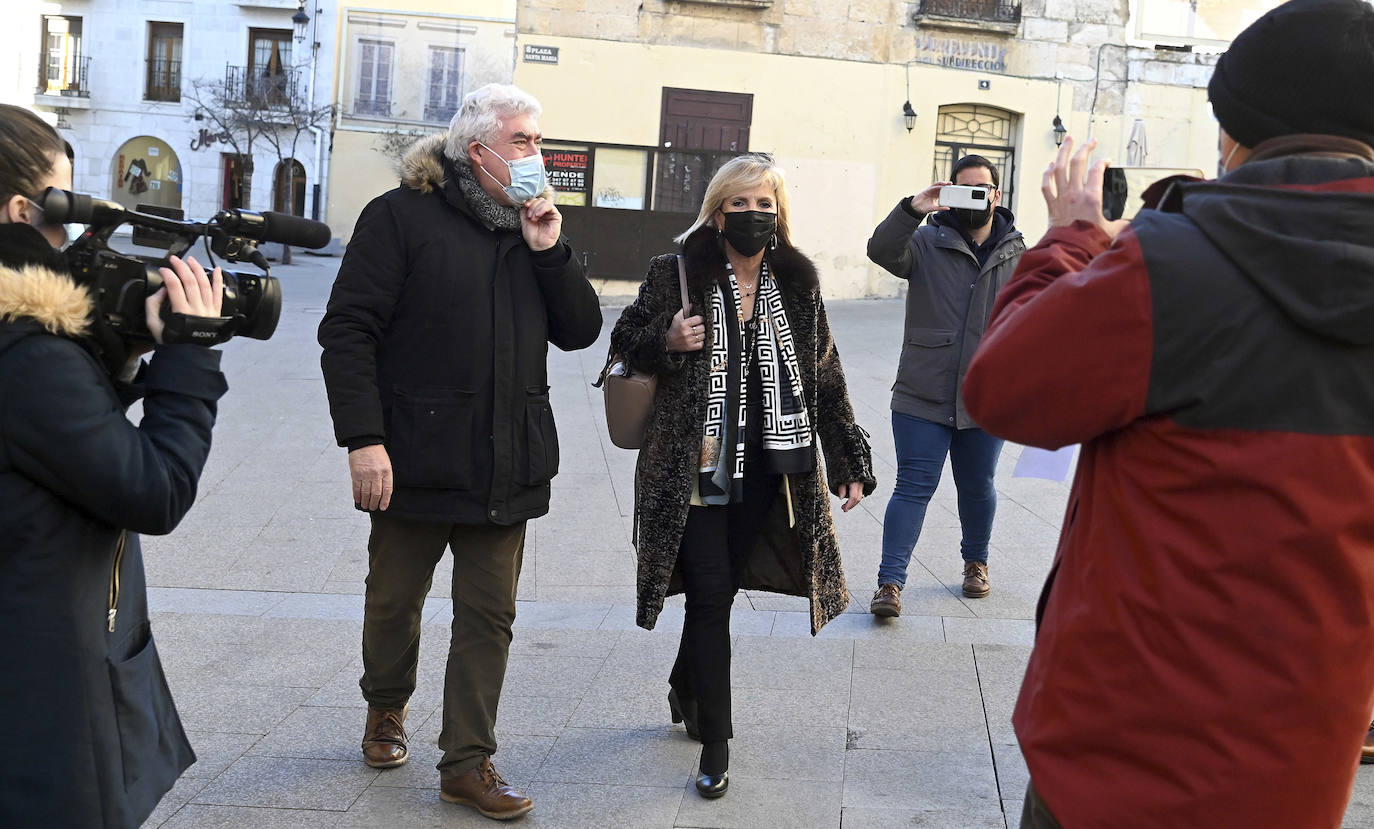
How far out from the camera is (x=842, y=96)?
22.3 m

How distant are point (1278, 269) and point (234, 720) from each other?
3779mm

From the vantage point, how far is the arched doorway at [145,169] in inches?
1706

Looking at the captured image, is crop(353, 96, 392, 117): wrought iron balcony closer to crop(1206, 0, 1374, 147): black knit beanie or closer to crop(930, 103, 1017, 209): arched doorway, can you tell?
crop(930, 103, 1017, 209): arched doorway

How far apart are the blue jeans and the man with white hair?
7.59ft

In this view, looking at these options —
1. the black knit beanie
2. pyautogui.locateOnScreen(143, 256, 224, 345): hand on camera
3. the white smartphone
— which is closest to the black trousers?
the white smartphone

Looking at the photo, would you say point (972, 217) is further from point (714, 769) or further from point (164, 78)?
point (164, 78)

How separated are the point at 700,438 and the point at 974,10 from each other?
20355 millimetres

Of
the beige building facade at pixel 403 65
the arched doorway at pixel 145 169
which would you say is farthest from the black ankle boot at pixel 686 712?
the arched doorway at pixel 145 169

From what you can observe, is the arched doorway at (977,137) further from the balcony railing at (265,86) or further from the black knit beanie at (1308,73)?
the balcony railing at (265,86)

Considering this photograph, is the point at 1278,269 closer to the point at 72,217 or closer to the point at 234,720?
the point at 72,217

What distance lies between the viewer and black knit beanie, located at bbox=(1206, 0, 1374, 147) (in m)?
2.01

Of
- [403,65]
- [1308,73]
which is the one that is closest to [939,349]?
[1308,73]

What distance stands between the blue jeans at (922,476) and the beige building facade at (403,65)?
118 feet

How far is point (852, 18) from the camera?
877 inches
